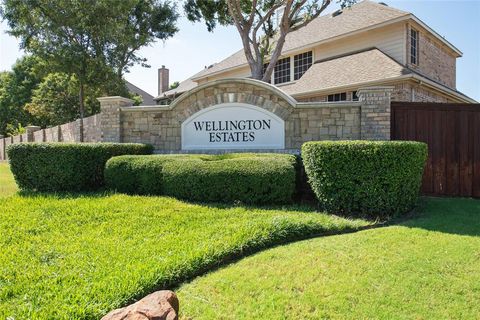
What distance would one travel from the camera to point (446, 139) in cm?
852

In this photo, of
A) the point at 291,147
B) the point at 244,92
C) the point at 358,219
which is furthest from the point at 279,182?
the point at 244,92

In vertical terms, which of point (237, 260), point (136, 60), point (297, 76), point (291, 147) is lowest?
point (237, 260)

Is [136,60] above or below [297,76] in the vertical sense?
above

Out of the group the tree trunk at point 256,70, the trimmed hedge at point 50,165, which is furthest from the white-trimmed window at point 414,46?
the trimmed hedge at point 50,165

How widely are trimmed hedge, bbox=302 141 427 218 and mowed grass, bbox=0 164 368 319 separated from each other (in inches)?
22.3

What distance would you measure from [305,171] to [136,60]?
1684 cm

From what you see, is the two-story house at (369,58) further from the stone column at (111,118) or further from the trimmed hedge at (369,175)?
the stone column at (111,118)

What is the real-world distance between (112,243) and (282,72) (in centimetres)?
1546

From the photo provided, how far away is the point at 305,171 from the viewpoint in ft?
25.6

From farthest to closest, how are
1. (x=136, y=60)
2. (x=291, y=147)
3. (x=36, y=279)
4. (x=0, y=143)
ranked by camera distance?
(x=0, y=143) → (x=136, y=60) → (x=291, y=147) → (x=36, y=279)

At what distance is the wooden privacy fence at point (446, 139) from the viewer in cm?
836

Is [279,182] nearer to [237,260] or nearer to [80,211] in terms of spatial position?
[237,260]

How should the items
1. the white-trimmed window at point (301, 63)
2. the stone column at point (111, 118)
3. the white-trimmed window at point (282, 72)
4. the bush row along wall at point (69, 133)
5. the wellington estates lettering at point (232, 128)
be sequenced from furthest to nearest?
the white-trimmed window at point (282, 72) < the white-trimmed window at point (301, 63) < the bush row along wall at point (69, 133) < the stone column at point (111, 118) < the wellington estates lettering at point (232, 128)

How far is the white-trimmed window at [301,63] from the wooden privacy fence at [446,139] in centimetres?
939
